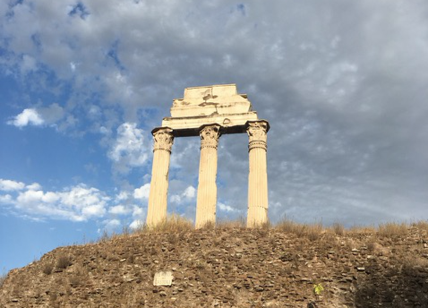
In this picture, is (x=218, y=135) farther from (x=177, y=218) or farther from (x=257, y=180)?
(x=177, y=218)

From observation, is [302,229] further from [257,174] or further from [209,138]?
[209,138]

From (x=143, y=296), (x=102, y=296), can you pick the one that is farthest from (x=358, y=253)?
(x=102, y=296)

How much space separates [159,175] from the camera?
19234 millimetres

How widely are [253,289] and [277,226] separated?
10.8 ft

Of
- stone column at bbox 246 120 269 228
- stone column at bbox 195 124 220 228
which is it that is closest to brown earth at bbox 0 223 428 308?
stone column at bbox 246 120 269 228

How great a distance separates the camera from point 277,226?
14.8 metres

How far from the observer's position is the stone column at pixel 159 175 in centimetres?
1853

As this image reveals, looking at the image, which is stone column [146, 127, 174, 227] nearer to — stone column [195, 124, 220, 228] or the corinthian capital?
stone column [195, 124, 220, 228]

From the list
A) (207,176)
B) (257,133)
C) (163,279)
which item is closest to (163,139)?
(207,176)

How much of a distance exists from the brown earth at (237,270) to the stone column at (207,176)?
3115mm

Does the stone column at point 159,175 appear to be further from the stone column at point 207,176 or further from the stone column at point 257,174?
the stone column at point 257,174

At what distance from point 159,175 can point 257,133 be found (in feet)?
15.9

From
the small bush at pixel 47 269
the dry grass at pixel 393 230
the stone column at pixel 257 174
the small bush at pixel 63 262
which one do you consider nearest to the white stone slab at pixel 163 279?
the small bush at pixel 63 262

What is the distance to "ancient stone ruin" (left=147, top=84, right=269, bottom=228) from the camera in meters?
18.0
